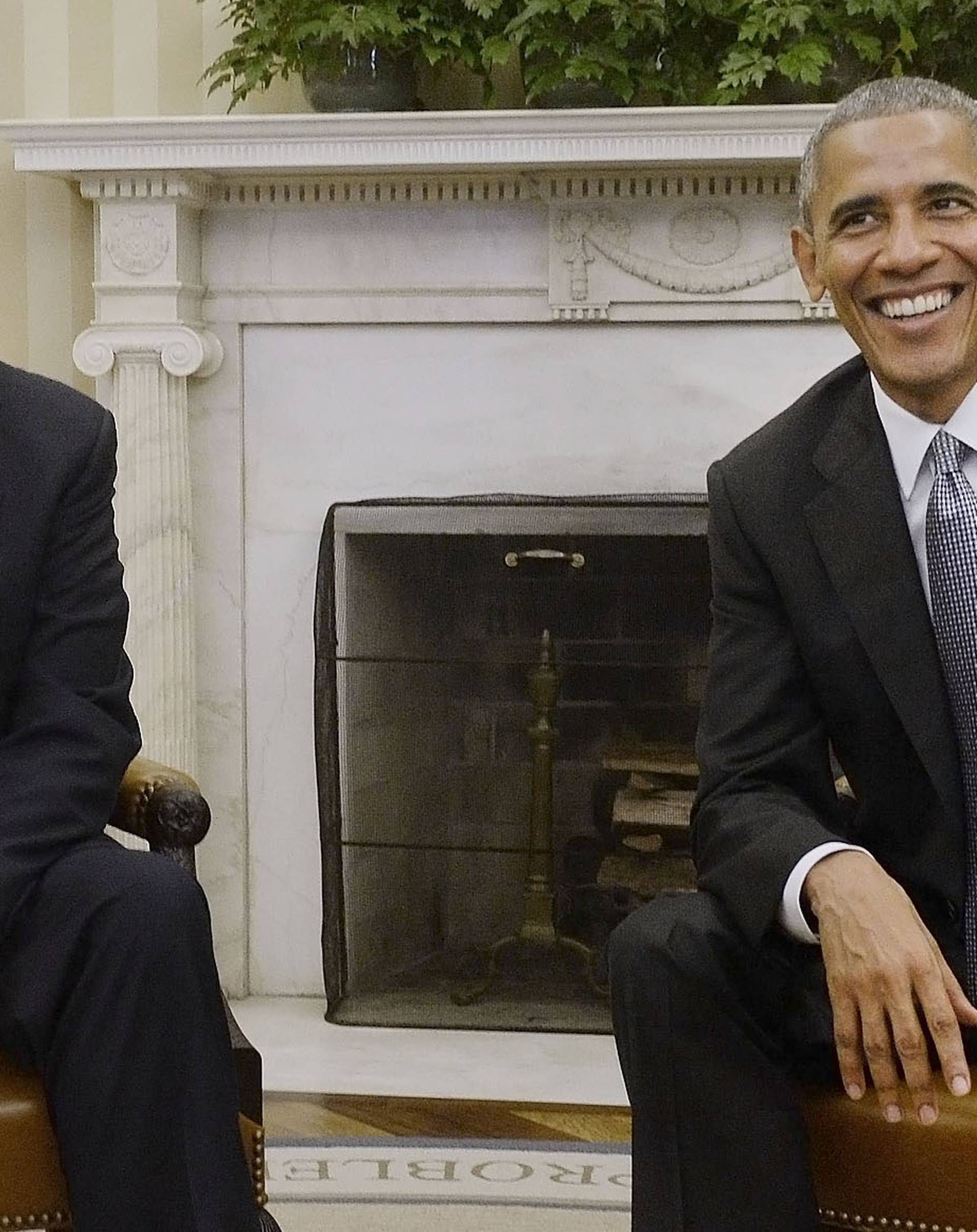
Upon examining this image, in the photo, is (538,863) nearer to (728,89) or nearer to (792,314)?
(792,314)

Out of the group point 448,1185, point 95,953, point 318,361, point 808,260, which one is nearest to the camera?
point 95,953

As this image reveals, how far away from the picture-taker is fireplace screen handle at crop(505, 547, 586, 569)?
3082 mm

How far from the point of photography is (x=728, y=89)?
2.90 m

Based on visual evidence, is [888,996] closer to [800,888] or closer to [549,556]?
[800,888]

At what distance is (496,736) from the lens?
3295 millimetres

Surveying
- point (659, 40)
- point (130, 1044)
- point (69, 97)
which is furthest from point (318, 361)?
point (130, 1044)

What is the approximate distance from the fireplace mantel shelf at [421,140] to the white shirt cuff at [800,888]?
1.73m

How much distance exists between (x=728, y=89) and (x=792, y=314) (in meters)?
0.42

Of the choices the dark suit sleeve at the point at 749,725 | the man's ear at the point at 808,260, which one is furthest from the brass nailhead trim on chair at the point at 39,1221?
the man's ear at the point at 808,260

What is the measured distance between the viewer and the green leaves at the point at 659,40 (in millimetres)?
2828

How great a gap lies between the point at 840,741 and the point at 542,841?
1.64 metres

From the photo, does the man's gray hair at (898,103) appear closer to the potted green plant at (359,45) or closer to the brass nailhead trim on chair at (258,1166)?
the brass nailhead trim on chair at (258,1166)

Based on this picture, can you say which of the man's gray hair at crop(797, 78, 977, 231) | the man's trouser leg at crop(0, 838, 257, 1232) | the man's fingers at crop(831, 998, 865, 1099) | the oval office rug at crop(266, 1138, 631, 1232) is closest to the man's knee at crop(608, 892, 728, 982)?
the man's fingers at crop(831, 998, 865, 1099)

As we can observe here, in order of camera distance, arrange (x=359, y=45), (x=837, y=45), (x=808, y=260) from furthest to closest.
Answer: (x=359, y=45)
(x=837, y=45)
(x=808, y=260)
